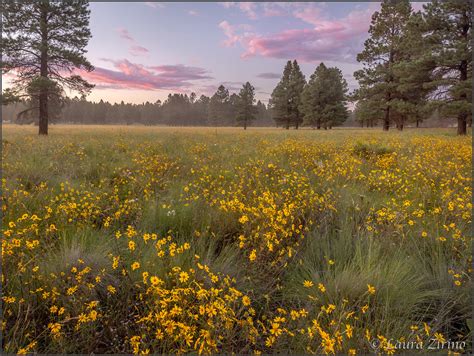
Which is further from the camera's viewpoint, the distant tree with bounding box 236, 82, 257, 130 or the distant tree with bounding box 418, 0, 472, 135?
the distant tree with bounding box 236, 82, 257, 130

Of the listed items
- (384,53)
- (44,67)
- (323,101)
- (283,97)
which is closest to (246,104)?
(283,97)

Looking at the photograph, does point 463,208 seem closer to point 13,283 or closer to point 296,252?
point 296,252

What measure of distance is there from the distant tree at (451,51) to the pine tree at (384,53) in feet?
28.3

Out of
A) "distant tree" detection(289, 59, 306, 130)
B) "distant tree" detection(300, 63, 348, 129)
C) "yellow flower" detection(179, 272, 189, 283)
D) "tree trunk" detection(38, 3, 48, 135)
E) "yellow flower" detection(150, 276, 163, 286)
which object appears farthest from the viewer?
"distant tree" detection(289, 59, 306, 130)

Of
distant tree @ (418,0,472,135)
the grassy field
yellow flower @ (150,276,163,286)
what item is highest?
distant tree @ (418,0,472,135)

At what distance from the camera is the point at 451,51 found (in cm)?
1753

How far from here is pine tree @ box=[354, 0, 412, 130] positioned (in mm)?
27969

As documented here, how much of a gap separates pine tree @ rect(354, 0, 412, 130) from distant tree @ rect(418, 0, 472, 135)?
8637 millimetres

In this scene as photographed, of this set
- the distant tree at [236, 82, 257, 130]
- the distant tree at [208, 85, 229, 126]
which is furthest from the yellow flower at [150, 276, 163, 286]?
the distant tree at [208, 85, 229, 126]

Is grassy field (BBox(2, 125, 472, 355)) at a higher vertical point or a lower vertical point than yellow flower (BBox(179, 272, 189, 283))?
lower

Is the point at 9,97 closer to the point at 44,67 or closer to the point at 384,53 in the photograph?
the point at 44,67

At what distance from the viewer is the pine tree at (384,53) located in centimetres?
2797

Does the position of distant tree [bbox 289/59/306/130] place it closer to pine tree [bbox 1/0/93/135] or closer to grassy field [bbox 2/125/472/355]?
pine tree [bbox 1/0/93/135]

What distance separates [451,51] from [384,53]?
13.2 meters
